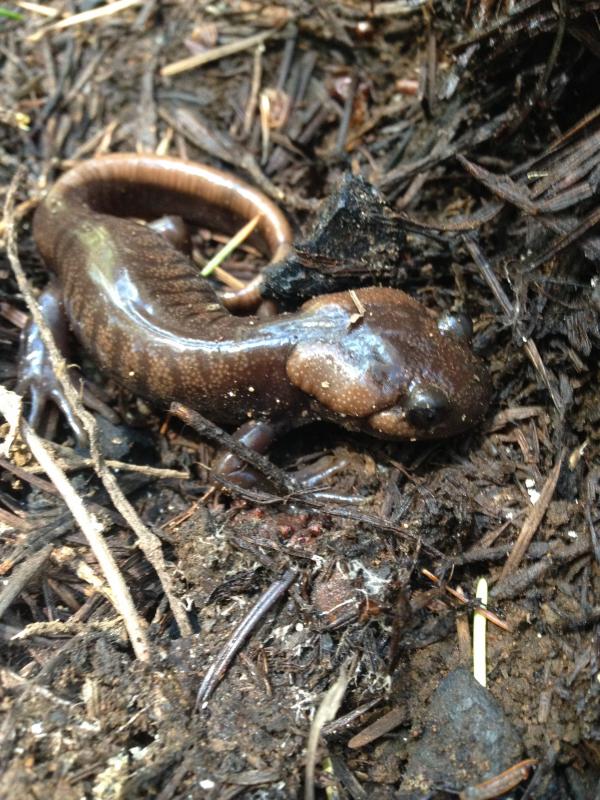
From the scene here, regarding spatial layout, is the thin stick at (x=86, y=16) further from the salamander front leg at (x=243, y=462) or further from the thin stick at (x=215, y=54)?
the salamander front leg at (x=243, y=462)

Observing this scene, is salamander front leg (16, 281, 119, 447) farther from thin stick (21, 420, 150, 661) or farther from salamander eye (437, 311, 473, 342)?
salamander eye (437, 311, 473, 342)

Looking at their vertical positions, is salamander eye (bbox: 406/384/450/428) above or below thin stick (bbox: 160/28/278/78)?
below

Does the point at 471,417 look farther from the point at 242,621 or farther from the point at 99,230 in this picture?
the point at 99,230

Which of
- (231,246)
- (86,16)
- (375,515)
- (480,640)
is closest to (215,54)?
(86,16)

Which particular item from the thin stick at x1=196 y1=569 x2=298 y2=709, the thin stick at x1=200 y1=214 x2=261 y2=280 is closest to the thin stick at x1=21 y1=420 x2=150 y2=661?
the thin stick at x1=196 y1=569 x2=298 y2=709

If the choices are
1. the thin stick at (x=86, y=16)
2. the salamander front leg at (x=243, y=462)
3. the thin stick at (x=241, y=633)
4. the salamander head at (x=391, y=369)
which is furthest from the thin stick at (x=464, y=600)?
the thin stick at (x=86, y=16)

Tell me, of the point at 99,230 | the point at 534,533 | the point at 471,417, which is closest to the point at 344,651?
the point at 534,533

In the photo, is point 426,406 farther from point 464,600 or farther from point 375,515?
point 464,600
